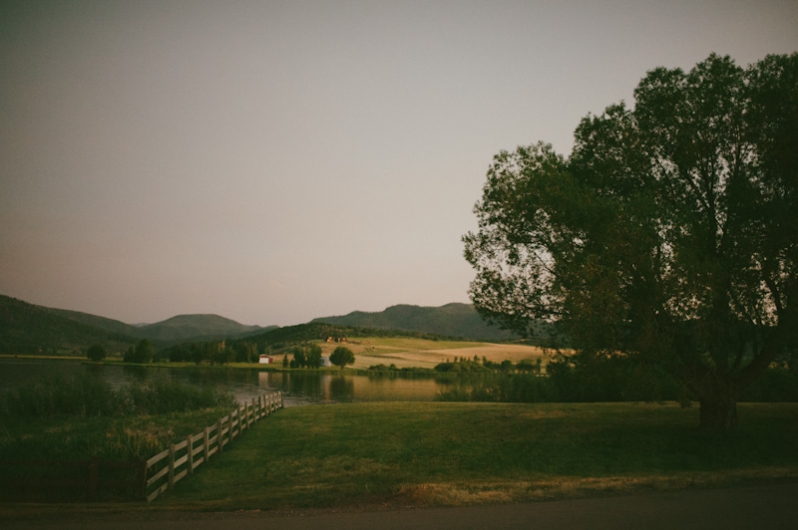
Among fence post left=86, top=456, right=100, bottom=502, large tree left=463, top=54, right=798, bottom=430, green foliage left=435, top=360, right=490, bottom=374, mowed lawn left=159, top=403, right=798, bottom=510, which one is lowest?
green foliage left=435, top=360, right=490, bottom=374

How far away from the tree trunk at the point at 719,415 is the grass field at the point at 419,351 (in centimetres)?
7463

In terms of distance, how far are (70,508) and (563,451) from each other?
1426 cm

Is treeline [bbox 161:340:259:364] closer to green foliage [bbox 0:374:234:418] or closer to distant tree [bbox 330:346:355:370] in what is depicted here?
distant tree [bbox 330:346:355:370]

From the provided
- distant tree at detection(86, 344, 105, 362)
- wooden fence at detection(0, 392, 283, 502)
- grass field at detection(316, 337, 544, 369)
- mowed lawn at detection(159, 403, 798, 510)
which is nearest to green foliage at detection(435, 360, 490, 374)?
grass field at detection(316, 337, 544, 369)

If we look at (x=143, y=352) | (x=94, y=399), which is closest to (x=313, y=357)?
(x=143, y=352)

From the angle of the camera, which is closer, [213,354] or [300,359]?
[300,359]

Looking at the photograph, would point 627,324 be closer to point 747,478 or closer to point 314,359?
point 747,478

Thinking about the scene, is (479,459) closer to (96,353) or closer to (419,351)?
(419,351)

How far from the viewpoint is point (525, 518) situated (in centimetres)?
856

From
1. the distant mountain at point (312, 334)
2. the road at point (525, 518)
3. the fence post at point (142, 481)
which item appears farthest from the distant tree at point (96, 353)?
the road at point (525, 518)

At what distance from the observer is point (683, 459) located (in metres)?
15.6

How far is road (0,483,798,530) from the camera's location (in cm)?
818

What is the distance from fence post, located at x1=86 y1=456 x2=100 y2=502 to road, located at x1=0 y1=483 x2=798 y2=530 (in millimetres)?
3662

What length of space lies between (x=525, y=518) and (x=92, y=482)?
10.4m
